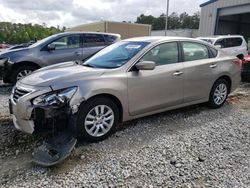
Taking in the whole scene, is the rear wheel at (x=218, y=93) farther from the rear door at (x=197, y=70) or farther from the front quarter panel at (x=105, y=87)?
the front quarter panel at (x=105, y=87)

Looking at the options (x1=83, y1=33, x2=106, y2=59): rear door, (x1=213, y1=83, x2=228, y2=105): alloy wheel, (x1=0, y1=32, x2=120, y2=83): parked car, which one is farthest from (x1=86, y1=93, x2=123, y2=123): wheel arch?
(x1=83, y1=33, x2=106, y2=59): rear door

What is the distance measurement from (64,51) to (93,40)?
3.81ft

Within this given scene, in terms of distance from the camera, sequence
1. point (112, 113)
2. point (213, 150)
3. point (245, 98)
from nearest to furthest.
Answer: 1. point (213, 150)
2. point (112, 113)
3. point (245, 98)

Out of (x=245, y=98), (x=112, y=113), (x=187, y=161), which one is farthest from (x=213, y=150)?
(x=245, y=98)

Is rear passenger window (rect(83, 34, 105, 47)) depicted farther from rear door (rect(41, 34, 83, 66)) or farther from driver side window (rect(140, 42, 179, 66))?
driver side window (rect(140, 42, 179, 66))

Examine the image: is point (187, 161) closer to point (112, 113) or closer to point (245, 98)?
point (112, 113)

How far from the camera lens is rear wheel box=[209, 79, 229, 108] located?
228 inches

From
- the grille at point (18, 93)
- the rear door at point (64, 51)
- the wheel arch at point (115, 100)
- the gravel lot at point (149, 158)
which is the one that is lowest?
the gravel lot at point (149, 158)

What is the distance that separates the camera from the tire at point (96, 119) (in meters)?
3.94

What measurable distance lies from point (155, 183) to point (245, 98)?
480 cm

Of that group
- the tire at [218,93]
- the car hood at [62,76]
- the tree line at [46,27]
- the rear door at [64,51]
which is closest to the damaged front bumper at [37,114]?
the car hood at [62,76]

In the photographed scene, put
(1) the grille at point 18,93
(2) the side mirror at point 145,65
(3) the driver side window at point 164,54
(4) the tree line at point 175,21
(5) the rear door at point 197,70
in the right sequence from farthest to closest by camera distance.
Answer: (4) the tree line at point 175,21
(5) the rear door at point 197,70
(3) the driver side window at point 164,54
(2) the side mirror at point 145,65
(1) the grille at point 18,93

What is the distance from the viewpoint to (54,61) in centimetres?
816

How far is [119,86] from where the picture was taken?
4266 mm
